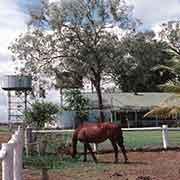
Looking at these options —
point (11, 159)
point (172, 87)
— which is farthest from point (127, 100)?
point (11, 159)

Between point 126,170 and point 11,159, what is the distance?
28.8ft

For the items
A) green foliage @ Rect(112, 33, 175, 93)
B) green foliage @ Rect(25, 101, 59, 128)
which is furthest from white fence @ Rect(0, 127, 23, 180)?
green foliage @ Rect(112, 33, 175, 93)

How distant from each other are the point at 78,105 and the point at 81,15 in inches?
486

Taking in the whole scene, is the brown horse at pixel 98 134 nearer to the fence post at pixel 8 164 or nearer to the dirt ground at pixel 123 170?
the dirt ground at pixel 123 170

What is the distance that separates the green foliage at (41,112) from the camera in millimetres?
52856

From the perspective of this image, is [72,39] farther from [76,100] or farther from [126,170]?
[126,170]

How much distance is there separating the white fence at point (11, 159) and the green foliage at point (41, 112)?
144ft

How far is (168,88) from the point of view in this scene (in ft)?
57.4

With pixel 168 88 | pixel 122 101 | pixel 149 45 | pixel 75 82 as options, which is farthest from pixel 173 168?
pixel 122 101

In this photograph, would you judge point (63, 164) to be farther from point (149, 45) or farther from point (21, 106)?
point (21, 106)

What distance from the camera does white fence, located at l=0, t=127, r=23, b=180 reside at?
6.78 metres

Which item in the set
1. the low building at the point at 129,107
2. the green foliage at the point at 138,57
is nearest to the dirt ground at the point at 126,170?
the green foliage at the point at 138,57

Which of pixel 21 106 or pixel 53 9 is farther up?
pixel 53 9

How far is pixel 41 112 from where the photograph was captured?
54.8m
